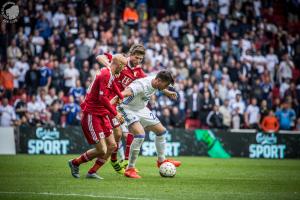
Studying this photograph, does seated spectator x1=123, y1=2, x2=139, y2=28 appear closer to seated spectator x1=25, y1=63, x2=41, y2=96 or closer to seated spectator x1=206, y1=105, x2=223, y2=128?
seated spectator x1=25, y1=63, x2=41, y2=96

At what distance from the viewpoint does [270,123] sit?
27.1 metres

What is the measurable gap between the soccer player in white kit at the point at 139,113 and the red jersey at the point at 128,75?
33.2 inches

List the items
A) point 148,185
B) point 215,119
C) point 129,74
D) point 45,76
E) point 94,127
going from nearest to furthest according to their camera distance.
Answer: point 148,185 → point 94,127 → point 129,74 → point 45,76 → point 215,119

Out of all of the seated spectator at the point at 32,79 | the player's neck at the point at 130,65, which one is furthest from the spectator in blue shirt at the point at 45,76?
the player's neck at the point at 130,65

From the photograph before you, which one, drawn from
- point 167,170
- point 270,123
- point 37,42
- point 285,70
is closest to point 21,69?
point 37,42

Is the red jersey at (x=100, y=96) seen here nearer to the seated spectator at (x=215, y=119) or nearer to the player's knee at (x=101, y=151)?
the player's knee at (x=101, y=151)

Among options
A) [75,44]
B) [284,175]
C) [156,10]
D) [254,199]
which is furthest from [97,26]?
[254,199]

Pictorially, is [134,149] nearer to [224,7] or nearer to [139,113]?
Result: [139,113]

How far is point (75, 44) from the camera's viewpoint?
27688 millimetres

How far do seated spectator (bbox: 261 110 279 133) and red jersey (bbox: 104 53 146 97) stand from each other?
12148 millimetres

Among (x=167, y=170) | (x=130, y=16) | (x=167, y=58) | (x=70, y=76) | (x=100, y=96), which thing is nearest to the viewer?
(x=100, y=96)

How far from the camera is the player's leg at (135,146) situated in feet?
47.4

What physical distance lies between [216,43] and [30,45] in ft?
27.7

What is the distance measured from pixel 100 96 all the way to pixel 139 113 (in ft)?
6.59
